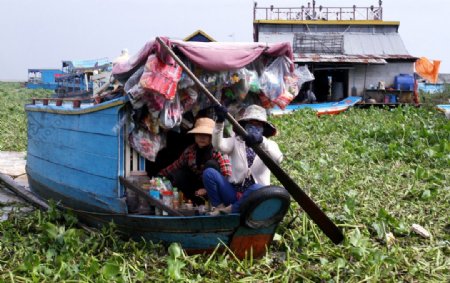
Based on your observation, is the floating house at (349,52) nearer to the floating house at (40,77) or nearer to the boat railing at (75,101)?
the boat railing at (75,101)

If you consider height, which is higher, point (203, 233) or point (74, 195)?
point (203, 233)

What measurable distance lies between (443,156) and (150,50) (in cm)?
546

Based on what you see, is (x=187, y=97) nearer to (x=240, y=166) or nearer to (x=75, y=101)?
(x=240, y=166)

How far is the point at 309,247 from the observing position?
468 centimetres

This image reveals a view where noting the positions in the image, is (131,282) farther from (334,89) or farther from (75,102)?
(334,89)

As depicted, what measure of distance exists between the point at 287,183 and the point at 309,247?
669 mm

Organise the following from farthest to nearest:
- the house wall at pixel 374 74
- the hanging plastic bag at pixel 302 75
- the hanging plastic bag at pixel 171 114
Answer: the house wall at pixel 374 74
the hanging plastic bag at pixel 302 75
the hanging plastic bag at pixel 171 114

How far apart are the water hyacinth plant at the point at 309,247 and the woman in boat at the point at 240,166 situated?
1.65ft

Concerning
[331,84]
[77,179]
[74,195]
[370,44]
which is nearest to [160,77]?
[77,179]

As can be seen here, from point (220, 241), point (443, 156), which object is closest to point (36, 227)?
point (220, 241)

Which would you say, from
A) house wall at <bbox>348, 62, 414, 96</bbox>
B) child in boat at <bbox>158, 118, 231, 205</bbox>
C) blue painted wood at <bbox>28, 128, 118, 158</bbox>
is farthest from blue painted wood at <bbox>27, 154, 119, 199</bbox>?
house wall at <bbox>348, 62, 414, 96</bbox>

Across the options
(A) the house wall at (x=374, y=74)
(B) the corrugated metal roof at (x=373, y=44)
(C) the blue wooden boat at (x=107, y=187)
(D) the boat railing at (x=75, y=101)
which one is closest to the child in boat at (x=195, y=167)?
(C) the blue wooden boat at (x=107, y=187)

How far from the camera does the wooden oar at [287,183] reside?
170 inches

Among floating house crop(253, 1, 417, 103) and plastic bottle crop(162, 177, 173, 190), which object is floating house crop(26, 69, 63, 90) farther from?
plastic bottle crop(162, 177, 173, 190)
